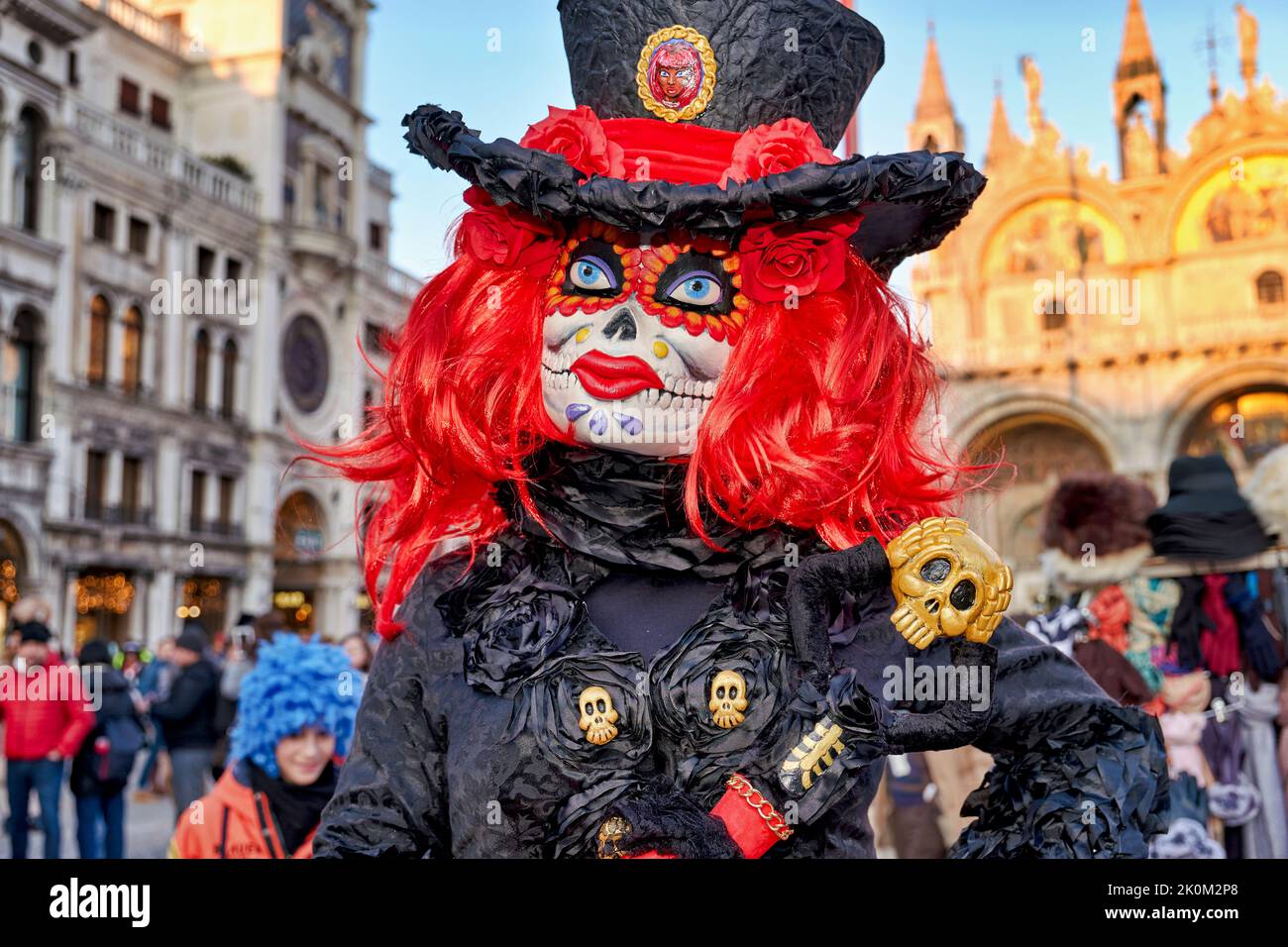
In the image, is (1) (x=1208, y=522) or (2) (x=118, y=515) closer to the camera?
(1) (x=1208, y=522)

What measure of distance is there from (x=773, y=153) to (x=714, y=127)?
8.0 inches

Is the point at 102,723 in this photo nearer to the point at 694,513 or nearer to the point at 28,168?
the point at 694,513

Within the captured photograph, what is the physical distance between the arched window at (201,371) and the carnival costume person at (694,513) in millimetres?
23721

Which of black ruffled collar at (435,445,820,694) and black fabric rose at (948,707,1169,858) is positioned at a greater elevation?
black ruffled collar at (435,445,820,694)

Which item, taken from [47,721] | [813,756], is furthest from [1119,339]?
[813,756]

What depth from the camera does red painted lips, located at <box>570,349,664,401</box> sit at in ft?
6.03

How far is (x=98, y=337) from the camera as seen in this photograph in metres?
21.8

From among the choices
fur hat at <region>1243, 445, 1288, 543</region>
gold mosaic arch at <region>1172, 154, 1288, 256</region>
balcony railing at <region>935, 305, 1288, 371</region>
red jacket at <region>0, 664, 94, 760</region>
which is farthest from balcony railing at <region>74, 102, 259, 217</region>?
gold mosaic arch at <region>1172, 154, 1288, 256</region>

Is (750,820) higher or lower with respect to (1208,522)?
lower

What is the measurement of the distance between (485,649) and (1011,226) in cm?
3294

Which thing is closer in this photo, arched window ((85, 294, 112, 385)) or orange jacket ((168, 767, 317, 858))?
orange jacket ((168, 767, 317, 858))

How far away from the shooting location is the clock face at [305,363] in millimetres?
26750

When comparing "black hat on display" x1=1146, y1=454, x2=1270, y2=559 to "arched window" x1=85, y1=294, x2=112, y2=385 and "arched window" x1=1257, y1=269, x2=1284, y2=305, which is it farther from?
"arched window" x1=1257, y1=269, x2=1284, y2=305
